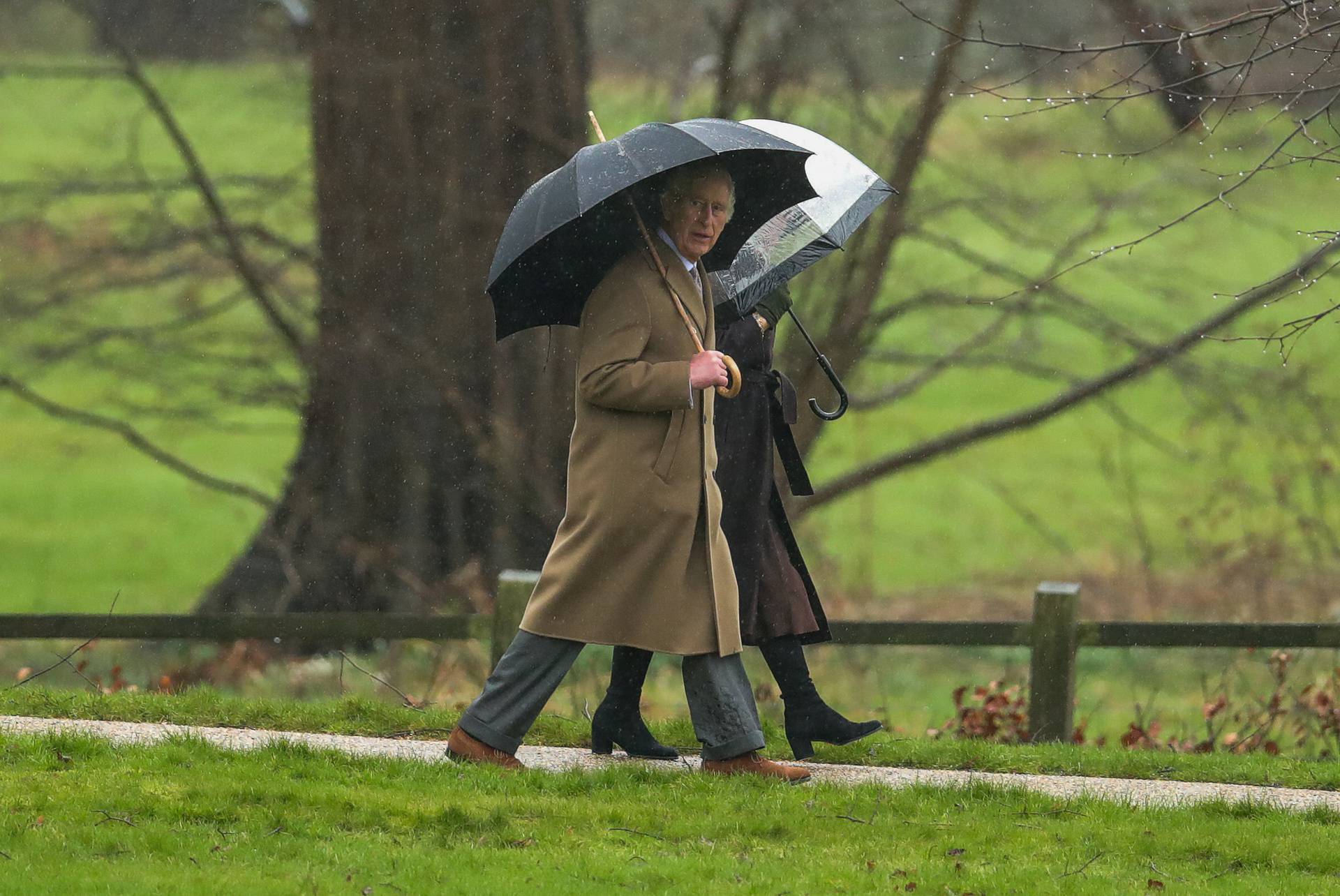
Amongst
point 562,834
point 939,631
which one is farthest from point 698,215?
point 939,631

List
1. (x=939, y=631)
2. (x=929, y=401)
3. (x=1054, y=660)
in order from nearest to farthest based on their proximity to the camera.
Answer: (x=1054, y=660), (x=939, y=631), (x=929, y=401)

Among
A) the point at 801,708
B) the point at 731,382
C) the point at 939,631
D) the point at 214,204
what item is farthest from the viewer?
the point at 214,204

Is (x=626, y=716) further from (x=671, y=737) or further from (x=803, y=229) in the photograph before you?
(x=803, y=229)

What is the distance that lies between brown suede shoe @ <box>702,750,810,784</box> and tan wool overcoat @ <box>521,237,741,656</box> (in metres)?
0.34

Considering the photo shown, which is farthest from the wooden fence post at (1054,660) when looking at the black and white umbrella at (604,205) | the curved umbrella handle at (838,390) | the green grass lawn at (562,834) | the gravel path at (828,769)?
the black and white umbrella at (604,205)

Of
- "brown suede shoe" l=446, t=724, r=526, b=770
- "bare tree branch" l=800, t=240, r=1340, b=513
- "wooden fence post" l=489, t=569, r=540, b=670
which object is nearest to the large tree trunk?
"bare tree branch" l=800, t=240, r=1340, b=513

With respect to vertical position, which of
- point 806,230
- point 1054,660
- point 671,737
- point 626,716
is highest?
point 806,230

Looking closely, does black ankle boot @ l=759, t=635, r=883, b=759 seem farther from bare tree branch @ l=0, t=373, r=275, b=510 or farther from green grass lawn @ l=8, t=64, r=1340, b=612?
bare tree branch @ l=0, t=373, r=275, b=510

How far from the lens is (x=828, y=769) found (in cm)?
623

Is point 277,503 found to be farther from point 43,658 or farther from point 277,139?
point 277,139

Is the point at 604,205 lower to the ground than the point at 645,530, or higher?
higher

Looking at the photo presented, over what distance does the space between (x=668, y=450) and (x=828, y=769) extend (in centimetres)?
131

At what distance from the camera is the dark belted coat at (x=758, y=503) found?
610 cm

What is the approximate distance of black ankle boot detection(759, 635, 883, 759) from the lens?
609cm
